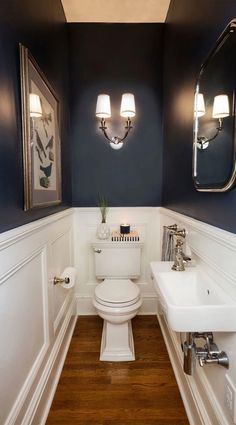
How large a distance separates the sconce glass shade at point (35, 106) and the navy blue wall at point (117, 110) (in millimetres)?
925

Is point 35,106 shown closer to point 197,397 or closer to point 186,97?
point 186,97

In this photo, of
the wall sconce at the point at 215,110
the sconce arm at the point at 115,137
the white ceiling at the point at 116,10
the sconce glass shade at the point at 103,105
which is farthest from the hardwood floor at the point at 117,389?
the white ceiling at the point at 116,10

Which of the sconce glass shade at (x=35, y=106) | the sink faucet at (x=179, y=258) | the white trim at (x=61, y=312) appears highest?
the sconce glass shade at (x=35, y=106)

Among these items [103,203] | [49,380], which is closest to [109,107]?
[103,203]

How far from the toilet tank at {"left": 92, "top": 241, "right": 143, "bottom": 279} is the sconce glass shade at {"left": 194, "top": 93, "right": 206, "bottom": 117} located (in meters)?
1.15

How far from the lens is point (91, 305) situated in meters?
2.19

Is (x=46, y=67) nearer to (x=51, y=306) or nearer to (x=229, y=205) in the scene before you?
(x=229, y=205)

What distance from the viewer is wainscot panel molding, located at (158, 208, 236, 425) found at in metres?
0.87

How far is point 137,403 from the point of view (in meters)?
1.31

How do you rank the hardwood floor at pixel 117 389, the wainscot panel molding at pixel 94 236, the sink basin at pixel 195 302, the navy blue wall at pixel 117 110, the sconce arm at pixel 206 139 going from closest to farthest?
the sink basin at pixel 195 302
the sconce arm at pixel 206 139
the hardwood floor at pixel 117 389
the navy blue wall at pixel 117 110
the wainscot panel molding at pixel 94 236

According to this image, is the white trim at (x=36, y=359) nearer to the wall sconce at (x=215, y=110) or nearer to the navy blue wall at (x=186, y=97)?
the navy blue wall at (x=186, y=97)

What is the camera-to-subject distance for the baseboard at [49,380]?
1.08 meters

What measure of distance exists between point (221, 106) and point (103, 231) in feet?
4.57

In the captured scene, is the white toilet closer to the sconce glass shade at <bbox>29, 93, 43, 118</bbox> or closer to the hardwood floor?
the hardwood floor
